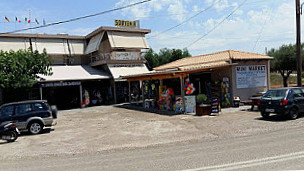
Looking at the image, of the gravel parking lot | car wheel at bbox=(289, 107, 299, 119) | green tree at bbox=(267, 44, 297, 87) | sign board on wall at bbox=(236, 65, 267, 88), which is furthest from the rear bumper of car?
green tree at bbox=(267, 44, 297, 87)

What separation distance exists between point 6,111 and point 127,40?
58.7 ft

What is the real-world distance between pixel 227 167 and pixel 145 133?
18.8 ft

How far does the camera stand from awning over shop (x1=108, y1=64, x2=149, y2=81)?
83.4 ft

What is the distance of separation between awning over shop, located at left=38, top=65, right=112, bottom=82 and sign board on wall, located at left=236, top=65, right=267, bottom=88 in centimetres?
1262

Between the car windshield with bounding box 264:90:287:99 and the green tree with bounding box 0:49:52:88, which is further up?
the green tree with bounding box 0:49:52:88

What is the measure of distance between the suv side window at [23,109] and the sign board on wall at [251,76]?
13409mm

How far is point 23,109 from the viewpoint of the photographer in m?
11.8

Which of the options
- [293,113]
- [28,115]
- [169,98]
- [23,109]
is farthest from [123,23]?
[293,113]

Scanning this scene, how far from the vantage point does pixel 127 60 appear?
2716 cm

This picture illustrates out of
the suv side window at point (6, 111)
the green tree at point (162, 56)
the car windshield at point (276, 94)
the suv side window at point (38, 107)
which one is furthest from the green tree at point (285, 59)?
the suv side window at point (6, 111)

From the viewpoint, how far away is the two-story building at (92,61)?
83.3 feet

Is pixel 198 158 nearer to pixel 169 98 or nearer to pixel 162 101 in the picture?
pixel 169 98

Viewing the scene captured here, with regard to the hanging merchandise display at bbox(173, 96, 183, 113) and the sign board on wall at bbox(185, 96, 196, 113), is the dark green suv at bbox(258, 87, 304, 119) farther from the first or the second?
the hanging merchandise display at bbox(173, 96, 183, 113)

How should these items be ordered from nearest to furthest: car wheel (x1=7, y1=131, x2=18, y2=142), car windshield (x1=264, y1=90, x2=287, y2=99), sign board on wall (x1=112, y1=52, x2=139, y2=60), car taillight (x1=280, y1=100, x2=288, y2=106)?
1. car wheel (x1=7, y1=131, x2=18, y2=142)
2. car taillight (x1=280, y1=100, x2=288, y2=106)
3. car windshield (x1=264, y1=90, x2=287, y2=99)
4. sign board on wall (x1=112, y1=52, x2=139, y2=60)
